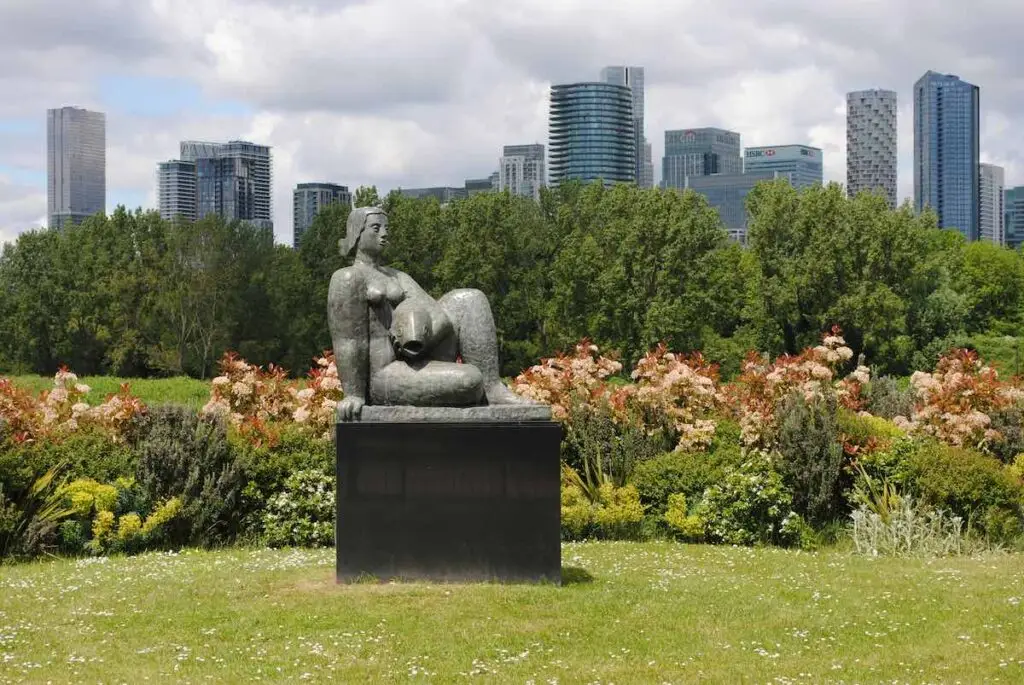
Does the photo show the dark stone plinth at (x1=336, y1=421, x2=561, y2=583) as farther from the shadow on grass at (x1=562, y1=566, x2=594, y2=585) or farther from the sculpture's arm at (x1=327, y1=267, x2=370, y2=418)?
the sculpture's arm at (x1=327, y1=267, x2=370, y2=418)

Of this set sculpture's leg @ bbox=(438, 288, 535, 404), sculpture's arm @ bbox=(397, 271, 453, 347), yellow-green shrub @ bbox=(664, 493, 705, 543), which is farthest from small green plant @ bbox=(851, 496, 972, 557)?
sculpture's arm @ bbox=(397, 271, 453, 347)

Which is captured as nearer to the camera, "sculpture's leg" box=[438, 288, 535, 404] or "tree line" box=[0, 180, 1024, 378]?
"sculpture's leg" box=[438, 288, 535, 404]

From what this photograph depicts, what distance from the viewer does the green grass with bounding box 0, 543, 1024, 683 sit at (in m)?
6.98

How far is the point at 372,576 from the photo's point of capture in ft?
30.0

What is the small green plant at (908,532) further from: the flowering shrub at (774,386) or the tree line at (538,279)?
the tree line at (538,279)

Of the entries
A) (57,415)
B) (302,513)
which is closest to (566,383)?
(302,513)

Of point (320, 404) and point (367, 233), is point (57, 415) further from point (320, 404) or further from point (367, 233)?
point (367, 233)

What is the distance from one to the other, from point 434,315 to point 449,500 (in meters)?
1.46

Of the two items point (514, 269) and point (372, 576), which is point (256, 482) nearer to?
point (372, 576)

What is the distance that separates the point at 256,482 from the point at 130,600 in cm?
332

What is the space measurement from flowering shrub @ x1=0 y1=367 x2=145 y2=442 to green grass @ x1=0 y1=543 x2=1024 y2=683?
2366 millimetres

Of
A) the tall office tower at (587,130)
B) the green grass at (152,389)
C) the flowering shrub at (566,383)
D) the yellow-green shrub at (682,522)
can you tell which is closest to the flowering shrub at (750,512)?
the yellow-green shrub at (682,522)

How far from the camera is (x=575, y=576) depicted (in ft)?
31.8

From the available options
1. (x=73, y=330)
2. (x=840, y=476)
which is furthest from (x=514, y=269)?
(x=840, y=476)
